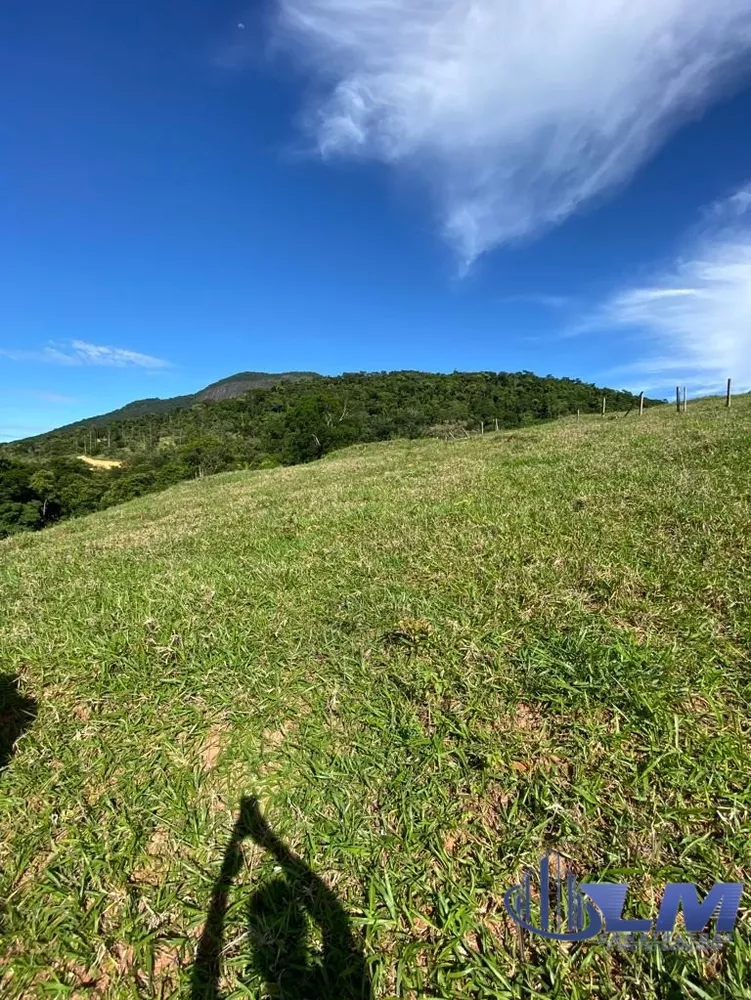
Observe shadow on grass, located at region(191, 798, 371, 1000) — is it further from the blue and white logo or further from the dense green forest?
the dense green forest

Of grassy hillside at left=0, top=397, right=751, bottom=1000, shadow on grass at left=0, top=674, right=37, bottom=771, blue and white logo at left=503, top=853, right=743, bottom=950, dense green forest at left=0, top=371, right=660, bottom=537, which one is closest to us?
blue and white logo at left=503, top=853, right=743, bottom=950

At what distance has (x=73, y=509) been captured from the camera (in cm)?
6069

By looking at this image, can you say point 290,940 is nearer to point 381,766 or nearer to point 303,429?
point 381,766

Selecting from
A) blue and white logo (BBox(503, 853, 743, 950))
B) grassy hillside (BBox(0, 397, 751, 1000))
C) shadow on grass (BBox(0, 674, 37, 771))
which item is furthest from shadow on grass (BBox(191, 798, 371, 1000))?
shadow on grass (BBox(0, 674, 37, 771))

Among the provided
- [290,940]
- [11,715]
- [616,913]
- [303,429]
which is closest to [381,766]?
[290,940]

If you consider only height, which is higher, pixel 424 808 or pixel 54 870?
pixel 424 808

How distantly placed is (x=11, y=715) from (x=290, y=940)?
2.83 m

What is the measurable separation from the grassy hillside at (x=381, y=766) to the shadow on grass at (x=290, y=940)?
0.03 ft

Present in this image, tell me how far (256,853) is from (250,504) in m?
9.54

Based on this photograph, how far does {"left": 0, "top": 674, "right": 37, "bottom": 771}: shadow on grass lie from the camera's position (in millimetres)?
3272

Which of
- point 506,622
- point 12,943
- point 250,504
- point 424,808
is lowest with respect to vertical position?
point 12,943

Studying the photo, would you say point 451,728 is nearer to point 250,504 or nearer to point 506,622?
point 506,622

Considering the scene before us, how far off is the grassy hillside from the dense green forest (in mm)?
32184

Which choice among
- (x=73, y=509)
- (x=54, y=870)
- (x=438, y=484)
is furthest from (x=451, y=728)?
(x=73, y=509)
